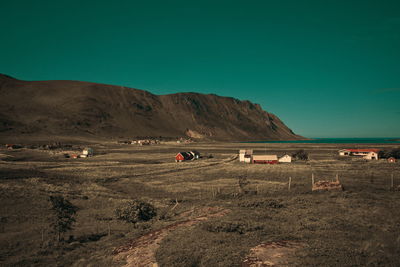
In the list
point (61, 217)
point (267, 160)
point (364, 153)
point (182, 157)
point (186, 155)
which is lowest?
point (61, 217)

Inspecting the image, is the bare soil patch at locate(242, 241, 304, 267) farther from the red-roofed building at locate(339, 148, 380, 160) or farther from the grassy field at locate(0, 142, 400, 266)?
the red-roofed building at locate(339, 148, 380, 160)

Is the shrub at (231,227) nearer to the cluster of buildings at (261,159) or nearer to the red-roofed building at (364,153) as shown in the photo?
the cluster of buildings at (261,159)

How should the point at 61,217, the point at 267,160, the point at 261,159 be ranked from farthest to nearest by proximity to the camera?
the point at 261,159, the point at 267,160, the point at 61,217

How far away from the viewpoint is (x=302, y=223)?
51.2 feet

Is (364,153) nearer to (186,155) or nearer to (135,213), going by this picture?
(186,155)

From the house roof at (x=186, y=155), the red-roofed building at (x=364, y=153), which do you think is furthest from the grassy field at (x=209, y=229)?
the red-roofed building at (x=364, y=153)

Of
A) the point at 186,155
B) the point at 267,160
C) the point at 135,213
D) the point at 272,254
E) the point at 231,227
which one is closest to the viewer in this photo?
the point at 272,254

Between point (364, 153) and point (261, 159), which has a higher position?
point (364, 153)

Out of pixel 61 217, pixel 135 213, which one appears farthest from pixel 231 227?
pixel 61 217

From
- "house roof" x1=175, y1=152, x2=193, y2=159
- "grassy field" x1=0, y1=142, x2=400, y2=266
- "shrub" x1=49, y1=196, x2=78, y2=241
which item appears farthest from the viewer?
"house roof" x1=175, y1=152, x2=193, y2=159

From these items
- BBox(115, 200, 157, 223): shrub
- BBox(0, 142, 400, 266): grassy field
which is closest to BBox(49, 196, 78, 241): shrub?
BBox(0, 142, 400, 266): grassy field

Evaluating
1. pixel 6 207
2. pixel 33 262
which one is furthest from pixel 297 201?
pixel 6 207

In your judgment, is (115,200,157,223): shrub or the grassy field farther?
(115,200,157,223): shrub

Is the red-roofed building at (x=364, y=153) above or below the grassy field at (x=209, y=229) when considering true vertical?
above
